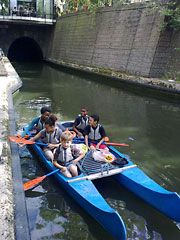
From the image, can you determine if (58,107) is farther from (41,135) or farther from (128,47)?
(128,47)

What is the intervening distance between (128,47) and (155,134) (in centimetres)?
931

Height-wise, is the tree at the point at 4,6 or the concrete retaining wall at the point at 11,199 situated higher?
the tree at the point at 4,6

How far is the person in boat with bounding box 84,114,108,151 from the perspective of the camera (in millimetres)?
5109

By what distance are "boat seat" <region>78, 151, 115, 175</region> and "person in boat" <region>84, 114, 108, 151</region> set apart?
589 millimetres

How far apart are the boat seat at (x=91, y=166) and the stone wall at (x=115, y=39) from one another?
9594mm

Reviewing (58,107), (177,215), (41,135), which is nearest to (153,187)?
(177,215)

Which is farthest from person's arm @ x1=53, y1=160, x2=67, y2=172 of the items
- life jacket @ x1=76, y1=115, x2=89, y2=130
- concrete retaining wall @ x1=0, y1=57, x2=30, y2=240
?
life jacket @ x1=76, y1=115, x2=89, y2=130

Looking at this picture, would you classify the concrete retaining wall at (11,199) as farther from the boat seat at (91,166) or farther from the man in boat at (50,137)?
the boat seat at (91,166)

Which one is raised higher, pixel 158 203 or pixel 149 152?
pixel 158 203

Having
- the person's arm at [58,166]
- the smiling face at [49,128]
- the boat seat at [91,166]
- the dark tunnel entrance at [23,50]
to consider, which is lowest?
the dark tunnel entrance at [23,50]

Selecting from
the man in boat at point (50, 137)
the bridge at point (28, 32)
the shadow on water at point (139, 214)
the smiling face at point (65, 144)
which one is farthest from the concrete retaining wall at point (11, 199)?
the bridge at point (28, 32)

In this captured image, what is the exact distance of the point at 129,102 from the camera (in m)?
10.4

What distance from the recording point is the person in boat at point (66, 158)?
4.11 meters

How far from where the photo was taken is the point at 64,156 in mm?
4250
